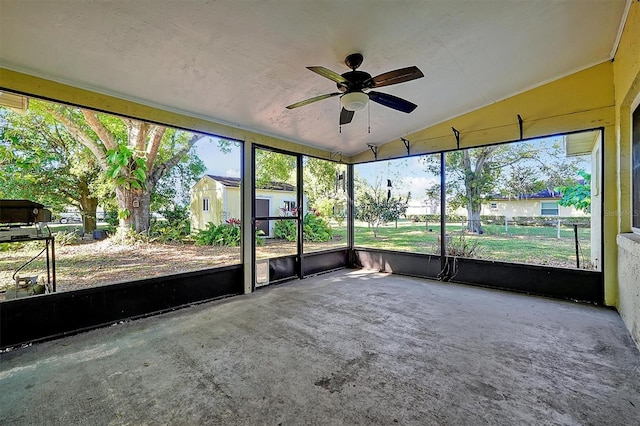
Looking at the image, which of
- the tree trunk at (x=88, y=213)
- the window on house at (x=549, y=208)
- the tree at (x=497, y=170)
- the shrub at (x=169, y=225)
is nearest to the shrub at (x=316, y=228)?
the shrub at (x=169, y=225)

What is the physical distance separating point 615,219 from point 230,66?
4.81 m

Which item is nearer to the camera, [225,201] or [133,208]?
[133,208]

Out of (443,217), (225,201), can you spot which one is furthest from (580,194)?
(225,201)

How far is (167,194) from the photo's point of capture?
4.82 m

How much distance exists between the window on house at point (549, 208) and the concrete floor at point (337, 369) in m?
1.85

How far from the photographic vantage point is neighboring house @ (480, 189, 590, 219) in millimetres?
4734

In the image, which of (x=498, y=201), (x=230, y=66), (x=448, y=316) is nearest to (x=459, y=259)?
(x=498, y=201)

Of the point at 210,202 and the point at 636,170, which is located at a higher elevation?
the point at 636,170

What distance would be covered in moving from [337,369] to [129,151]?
14.7 ft

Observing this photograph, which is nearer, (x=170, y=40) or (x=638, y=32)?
(x=170, y=40)

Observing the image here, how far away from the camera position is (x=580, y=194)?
4.56 m

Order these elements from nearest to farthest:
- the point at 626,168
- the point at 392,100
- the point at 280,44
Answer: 1. the point at 280,44
2. the point at 392,100
3. the point at 626,168

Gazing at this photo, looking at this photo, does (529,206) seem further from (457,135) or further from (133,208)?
(133,208)

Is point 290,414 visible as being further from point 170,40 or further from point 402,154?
point 402,154
